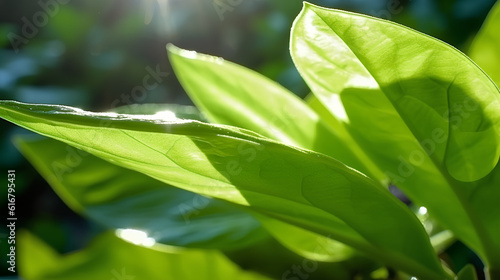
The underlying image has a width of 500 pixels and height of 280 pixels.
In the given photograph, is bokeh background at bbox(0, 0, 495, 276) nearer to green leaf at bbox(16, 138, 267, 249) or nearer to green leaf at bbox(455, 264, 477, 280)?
green leaf at bbox(16, 138, 267, 249)

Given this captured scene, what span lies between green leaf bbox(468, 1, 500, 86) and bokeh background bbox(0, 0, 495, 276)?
498mm

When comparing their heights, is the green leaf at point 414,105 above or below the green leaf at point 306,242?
above

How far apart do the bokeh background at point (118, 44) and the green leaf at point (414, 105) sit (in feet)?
1.97

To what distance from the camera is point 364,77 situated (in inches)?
13.1

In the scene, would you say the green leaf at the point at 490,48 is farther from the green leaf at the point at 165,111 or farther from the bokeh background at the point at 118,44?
the bokeh background at the point at 118,44

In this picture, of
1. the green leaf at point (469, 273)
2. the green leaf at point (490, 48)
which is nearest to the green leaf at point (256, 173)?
the green leaf at point (469, 273)

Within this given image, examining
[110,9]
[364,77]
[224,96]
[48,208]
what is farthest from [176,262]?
[110,9]

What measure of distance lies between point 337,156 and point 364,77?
11cm

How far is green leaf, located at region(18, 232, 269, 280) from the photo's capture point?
500 mm

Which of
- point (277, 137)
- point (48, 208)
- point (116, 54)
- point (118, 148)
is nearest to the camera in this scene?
point (118, 148)

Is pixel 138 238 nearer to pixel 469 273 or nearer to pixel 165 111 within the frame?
Answer: pixel 165 111

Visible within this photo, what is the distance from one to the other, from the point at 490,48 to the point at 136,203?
325 mm

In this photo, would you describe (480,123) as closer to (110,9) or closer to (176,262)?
(176,262)

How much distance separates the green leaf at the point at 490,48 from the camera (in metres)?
0.41
